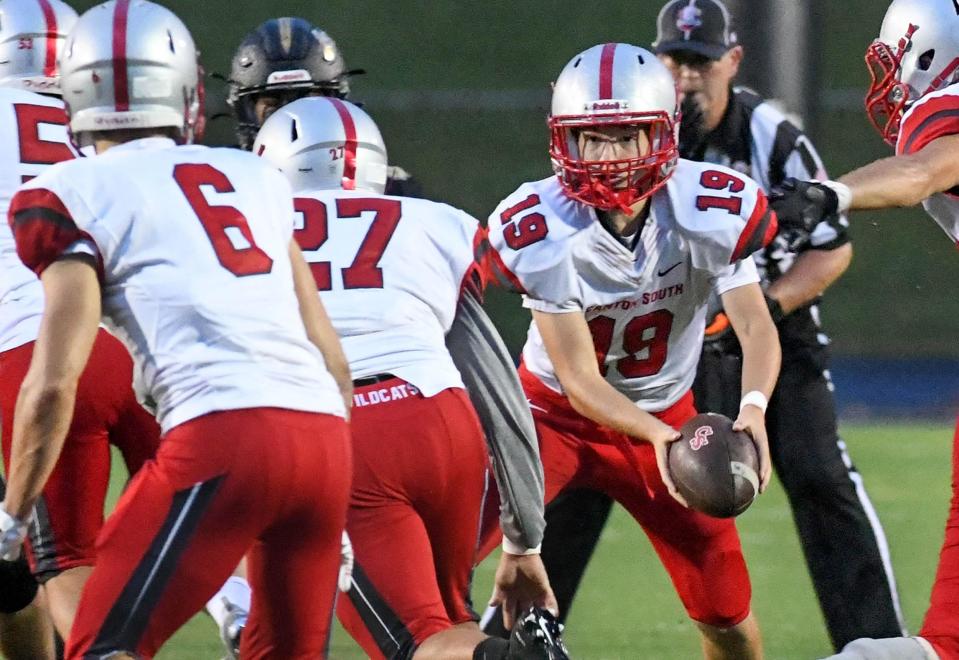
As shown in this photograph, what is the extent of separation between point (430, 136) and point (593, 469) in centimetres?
848

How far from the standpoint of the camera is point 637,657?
469 cm

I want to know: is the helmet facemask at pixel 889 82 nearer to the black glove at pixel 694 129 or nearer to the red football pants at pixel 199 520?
the black glove at pixel 694 129

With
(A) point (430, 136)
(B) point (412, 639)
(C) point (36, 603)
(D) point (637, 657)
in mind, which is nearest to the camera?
(B) point (412, 639)

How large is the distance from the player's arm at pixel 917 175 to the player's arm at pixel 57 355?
1.80 metres

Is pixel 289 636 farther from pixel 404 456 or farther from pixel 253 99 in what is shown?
pixel 253 99

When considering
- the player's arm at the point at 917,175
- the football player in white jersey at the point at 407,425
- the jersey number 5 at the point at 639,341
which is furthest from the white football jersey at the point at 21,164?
the player's arm at the point at 917,175

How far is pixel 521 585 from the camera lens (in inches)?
149

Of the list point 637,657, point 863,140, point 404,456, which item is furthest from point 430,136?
point 404,456

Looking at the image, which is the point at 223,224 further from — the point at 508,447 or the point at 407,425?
the point at 508,447

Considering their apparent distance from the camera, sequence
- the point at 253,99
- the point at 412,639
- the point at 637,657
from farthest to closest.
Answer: the point at 253,99 < the point at 637,657 < the point at 412,639

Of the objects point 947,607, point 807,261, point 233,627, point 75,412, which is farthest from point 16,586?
point 807,261

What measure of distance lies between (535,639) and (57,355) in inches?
44.4

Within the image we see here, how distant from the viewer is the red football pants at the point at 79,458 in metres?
3.91

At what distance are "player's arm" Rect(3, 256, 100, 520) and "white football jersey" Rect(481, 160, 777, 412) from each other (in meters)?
1.34
